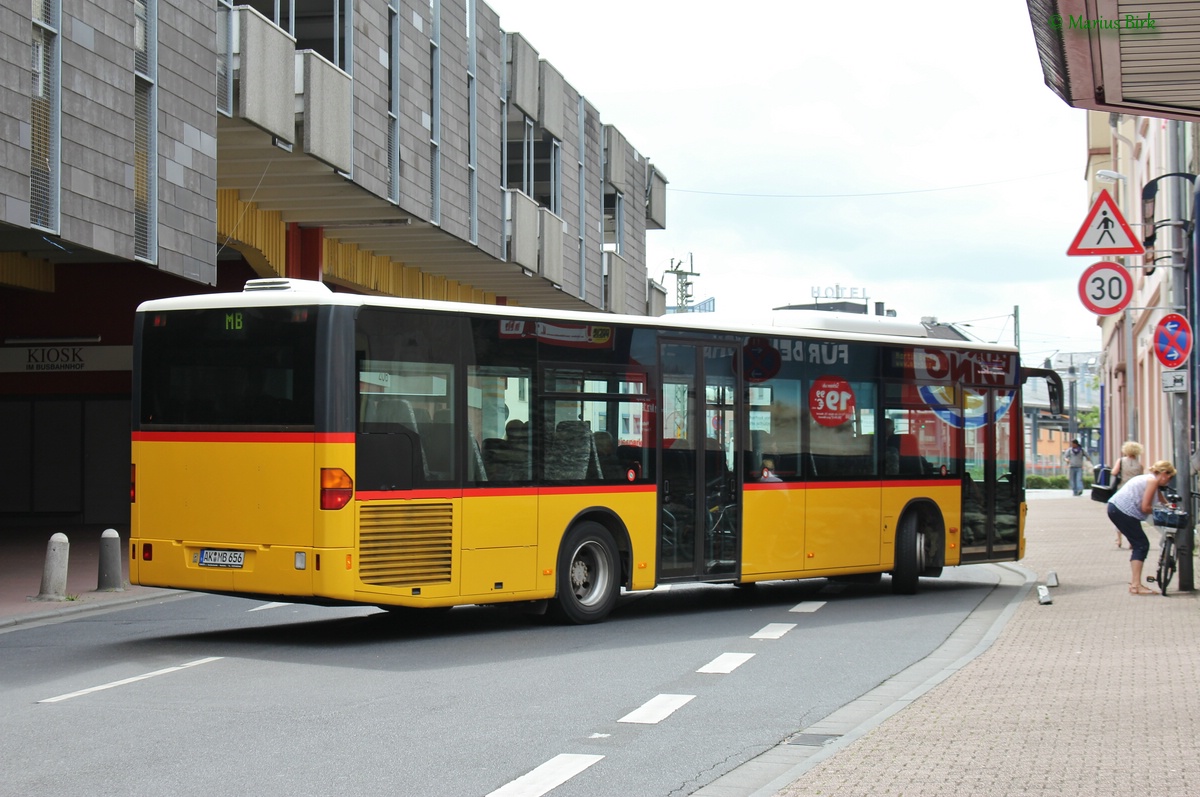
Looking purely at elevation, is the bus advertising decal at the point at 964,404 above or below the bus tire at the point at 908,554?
above

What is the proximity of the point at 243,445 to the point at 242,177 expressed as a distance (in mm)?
13357

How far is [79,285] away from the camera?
28.7m

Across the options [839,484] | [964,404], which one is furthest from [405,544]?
[964,404]

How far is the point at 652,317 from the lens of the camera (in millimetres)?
14156

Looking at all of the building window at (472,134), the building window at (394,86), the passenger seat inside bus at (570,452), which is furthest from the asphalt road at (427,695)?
the building window at (472,134)

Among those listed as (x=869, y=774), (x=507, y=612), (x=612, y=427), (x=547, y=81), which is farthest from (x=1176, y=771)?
(x=547, y=81)

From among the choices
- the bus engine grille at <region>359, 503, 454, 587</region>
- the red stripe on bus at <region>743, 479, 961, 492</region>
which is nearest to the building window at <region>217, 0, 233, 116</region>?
the red stripe on bus at <region>743, 479, 961, 492</region>

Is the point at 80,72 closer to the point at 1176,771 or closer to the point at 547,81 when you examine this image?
the point at 1176,771

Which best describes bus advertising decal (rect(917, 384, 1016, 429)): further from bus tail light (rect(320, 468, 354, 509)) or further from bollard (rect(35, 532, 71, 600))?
bollard (rect(35, 532, 71, 600))

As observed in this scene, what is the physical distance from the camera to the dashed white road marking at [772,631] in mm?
12961

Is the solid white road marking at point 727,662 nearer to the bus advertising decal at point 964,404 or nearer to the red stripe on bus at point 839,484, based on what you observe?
the red stripe on bus at point 839,484

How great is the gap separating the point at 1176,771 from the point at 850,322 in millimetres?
10143

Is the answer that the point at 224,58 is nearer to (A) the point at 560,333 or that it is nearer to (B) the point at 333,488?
(A) the point at 560,333

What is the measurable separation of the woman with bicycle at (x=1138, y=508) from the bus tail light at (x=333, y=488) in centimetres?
886
